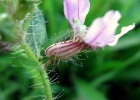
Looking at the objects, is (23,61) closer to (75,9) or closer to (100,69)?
(75,9)

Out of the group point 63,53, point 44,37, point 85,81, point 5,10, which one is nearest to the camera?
point 5,10

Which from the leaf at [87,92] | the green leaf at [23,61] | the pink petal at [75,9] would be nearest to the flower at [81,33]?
the pink petal at [75,9]

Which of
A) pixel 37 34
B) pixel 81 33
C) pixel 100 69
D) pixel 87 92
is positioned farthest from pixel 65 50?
pixel 100 69

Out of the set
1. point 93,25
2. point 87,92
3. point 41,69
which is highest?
point 93,25

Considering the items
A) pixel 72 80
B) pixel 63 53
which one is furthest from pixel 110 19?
pixel 72 80

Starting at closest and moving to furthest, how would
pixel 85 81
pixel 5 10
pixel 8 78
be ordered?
pixel 5 10 < pixel 8 78 < pixel 85 81

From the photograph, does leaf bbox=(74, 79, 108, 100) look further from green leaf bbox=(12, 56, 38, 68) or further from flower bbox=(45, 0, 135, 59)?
green leaf bbox=(12, 56, 38, 68)

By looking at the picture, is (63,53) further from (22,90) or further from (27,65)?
(22,90)
